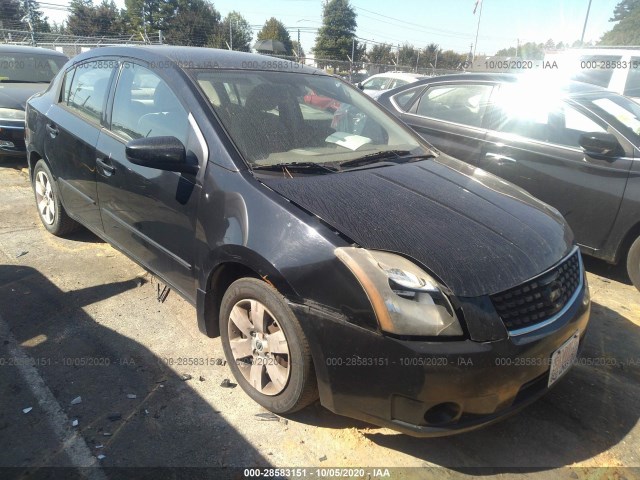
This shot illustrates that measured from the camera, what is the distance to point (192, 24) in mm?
53906

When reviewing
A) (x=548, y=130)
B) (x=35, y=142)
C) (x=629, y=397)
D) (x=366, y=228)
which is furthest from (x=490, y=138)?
A: (x=35, y=142)

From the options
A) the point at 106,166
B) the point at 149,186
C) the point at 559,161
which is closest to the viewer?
the point at 149,186

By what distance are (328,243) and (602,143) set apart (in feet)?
9.67

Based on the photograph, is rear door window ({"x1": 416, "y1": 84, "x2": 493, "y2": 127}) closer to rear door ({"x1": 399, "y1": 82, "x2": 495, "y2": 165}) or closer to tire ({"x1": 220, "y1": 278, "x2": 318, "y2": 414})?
rear door ({"x1": 399, "y1": 82, "x2": 495, "y2": 165})

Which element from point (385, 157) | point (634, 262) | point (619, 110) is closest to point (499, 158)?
point (619, 110)

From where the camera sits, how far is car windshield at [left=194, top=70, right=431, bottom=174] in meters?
2.63

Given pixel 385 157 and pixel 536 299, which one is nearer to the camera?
pixel 536 299

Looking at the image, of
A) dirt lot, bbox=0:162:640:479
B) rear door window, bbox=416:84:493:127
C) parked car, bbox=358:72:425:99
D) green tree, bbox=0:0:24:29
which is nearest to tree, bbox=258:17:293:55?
green tree, bbox=0:0:24:29

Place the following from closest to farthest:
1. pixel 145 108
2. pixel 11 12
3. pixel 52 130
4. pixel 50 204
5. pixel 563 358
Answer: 1. pixel 563 358
2. pixel 145 108
3. pixel 52 130
4. pixel 50 204
5. pixel 11 12

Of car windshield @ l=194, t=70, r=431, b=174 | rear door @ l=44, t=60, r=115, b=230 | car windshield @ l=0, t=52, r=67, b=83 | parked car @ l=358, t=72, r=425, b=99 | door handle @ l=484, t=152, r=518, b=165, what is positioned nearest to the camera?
car windshield @ l=194, t=70, r=431, b=174

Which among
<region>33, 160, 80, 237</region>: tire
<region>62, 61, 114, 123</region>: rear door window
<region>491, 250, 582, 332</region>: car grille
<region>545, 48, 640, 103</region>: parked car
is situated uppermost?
<region>545, 48, 640, 103</region>: parked car

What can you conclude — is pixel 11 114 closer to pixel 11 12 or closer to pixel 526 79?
pixel 526 79

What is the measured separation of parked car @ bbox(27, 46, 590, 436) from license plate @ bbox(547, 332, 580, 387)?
1cm

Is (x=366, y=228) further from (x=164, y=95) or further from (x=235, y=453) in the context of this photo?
(x=164, y=95)
